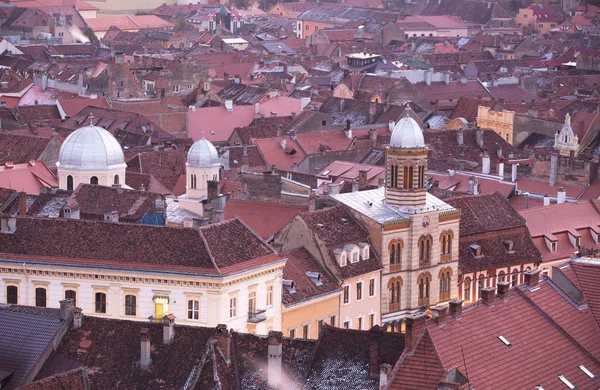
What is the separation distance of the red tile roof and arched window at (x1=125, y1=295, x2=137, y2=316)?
1392 cm

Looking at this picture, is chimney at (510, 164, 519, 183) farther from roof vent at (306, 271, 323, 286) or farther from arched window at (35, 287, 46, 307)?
arched window at (35, 287, 46, 307)

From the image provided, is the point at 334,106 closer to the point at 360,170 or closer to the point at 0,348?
the point at 360,170

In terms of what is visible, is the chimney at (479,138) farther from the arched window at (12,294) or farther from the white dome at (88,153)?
the arched window at (12,294)

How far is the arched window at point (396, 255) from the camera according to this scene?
81.4 m

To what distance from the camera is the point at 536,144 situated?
128750 millimetres

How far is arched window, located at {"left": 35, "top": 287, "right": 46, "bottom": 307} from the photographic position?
234 feet

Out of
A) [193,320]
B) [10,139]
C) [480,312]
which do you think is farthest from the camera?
[10,139]

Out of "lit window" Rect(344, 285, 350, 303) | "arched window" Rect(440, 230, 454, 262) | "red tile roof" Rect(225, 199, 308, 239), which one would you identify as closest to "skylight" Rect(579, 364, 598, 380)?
"lit window" Rect(344, 285, 350, 303)

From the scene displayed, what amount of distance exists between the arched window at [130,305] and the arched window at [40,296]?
Answer: 3.42 meters

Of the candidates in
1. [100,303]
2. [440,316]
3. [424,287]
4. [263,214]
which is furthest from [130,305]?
[440,316]

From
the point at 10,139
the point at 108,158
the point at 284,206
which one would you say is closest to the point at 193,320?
the point at 284,206

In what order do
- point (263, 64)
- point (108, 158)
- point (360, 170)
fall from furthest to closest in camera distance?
1. point (263, 64)
2. point (360, 170)
3. point (108, 158)

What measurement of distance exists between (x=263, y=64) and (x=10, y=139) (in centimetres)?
7992

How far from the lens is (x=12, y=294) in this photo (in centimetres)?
7194
